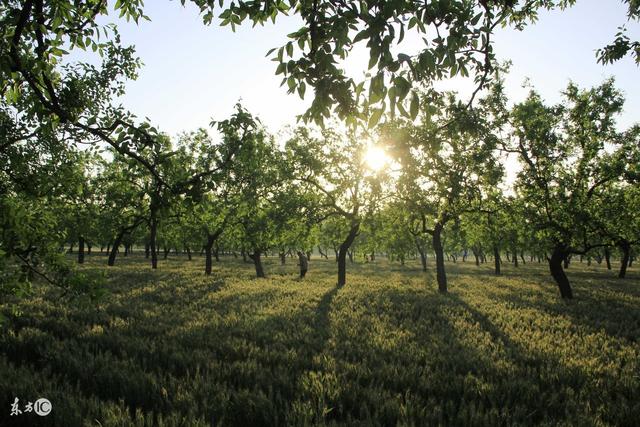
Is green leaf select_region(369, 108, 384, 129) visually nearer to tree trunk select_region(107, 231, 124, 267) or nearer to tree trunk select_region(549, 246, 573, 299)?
tree trunk select_region(549, 246, 573, 299)

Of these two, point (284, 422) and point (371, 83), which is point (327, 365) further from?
point (371, 83)

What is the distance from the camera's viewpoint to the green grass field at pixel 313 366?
17.0 ft

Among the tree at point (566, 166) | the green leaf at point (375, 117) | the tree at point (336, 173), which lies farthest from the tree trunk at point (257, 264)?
the green leaf at point (375, 117)

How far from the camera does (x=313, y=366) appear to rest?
7387 millimetres

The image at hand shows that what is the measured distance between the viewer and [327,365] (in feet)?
24.2

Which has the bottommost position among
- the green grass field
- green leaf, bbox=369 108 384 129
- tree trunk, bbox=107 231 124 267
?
the green grass field

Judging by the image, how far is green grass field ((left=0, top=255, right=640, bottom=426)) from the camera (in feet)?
17.0

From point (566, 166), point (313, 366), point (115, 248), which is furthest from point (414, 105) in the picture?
point (115, 248)

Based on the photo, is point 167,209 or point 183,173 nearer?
point 167,209

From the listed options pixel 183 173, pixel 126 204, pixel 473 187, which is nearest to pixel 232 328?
pixel 183 173

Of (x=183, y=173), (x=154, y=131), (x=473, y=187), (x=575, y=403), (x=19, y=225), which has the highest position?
(x=473, y=187)

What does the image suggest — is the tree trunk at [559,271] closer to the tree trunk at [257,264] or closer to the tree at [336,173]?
the tree at [336,173]

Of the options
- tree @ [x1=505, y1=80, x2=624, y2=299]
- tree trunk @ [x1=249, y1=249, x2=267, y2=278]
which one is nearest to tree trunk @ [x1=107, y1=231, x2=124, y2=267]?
tree trunk @ [x1=249, y1=249, x2=267, y2=278]

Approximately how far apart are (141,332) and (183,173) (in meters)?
7.31
